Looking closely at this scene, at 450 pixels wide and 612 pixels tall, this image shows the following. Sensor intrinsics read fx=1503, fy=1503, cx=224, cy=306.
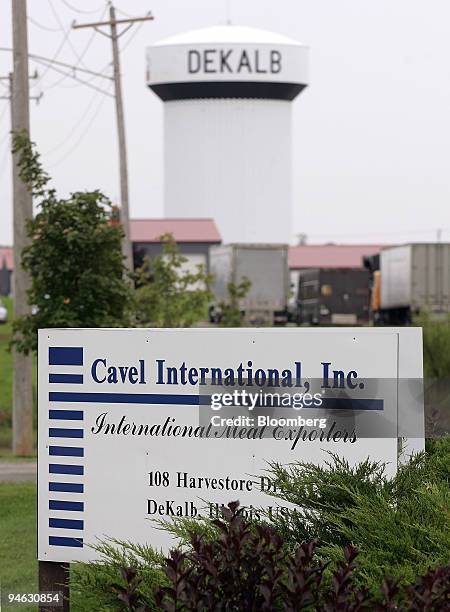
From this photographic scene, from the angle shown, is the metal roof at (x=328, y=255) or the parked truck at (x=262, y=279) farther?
the metal roof at (x=328, y=255)

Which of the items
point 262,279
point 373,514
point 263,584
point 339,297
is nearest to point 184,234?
point 262,279

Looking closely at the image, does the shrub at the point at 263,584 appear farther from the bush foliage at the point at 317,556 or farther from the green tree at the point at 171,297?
the green tree at the point at 171,297

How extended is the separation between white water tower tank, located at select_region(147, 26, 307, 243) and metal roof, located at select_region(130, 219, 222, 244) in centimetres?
977

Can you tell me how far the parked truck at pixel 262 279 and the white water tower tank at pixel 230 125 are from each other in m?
53.4

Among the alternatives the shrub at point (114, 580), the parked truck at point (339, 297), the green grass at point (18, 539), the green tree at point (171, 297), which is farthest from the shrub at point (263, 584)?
the parked truck at point (339, 297)

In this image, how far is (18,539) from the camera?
14.5m

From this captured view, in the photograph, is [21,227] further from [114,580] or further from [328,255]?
[328,255]

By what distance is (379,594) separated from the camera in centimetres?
630

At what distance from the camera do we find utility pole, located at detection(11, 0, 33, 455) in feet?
84.3

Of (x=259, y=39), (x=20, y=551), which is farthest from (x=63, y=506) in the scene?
(x=259, y=39)

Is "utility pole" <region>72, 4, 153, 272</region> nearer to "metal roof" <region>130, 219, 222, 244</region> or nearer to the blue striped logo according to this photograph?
the blue striped logo

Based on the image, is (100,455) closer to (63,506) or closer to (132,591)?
(63,506)

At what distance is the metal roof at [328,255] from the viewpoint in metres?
121

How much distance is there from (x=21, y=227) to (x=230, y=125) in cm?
9920
